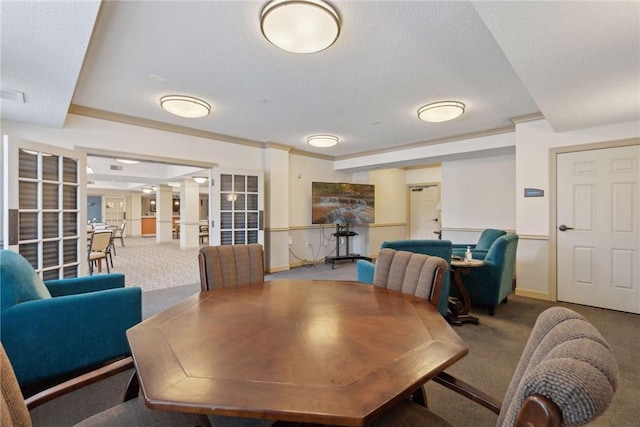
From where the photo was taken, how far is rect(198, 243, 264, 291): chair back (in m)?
2.00

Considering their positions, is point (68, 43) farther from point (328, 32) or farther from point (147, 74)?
point (328, 32)

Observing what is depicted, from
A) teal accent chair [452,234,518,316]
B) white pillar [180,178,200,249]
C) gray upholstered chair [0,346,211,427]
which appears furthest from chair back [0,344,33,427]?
white pillar [180,178,200,249]

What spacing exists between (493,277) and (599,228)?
1551 mm

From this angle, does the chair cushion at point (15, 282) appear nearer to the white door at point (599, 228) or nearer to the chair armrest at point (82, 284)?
the chair armrest at point (82, 284)

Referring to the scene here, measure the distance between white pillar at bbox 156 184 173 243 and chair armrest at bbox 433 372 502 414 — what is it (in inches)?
460

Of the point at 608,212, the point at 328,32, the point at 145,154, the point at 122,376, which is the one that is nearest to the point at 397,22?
the point at 328,32

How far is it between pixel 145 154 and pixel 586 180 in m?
5.89

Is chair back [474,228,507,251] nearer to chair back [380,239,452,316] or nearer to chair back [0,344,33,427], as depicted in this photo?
chair back [380,239,452,316]

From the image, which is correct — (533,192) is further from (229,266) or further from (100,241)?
(100,241)

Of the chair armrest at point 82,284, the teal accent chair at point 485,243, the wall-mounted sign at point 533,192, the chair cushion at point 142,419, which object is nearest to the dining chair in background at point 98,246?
the chair armrest at point 82,284

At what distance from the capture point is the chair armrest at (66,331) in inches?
72.8

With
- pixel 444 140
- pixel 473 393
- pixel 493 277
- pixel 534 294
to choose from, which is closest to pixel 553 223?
pixel 534 294

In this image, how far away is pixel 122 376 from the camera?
2154mm

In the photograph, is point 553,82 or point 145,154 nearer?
point 553,82
